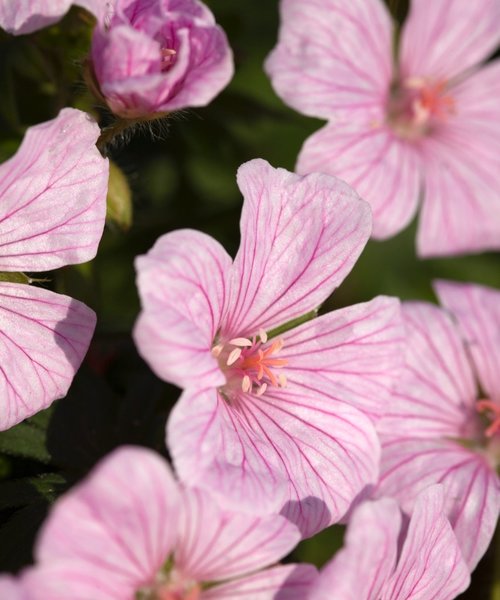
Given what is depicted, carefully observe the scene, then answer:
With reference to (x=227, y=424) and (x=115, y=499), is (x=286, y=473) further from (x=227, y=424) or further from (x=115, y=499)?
(x=115, y=499)

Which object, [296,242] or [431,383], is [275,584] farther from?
[431,383]

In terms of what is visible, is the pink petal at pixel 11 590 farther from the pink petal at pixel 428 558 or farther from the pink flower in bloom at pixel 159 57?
the pink flower in bloom at pixel 159 57

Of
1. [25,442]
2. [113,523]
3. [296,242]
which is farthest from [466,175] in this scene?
[113,523]

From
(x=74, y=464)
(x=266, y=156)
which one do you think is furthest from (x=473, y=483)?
(x=266, y=156)

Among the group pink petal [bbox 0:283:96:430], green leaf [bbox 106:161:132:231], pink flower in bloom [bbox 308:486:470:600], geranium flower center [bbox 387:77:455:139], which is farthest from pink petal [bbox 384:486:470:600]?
geranium flower center [bbox 387:77:455:139]

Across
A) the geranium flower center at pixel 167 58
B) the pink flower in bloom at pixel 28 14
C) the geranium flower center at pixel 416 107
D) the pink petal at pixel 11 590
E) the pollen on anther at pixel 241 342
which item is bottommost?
the pollen on anther at pixel 241 342

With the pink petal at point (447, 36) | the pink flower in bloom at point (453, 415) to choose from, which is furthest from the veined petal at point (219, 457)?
the pink petal at point (447, 36)
